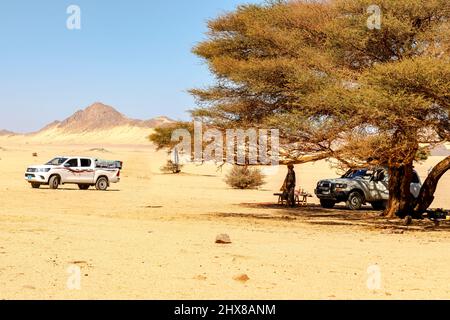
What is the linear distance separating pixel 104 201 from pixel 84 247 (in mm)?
16520

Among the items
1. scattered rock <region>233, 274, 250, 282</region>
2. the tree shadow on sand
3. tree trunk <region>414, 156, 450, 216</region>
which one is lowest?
scattered rock <region>233, 274, 250, 282</region>

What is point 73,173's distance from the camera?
125ft

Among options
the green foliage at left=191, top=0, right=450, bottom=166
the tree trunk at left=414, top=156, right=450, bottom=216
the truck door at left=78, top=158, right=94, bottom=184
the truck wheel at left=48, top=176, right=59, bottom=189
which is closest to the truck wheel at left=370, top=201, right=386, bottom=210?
the tree trunk at left=414, top=156, right=450, bottom=216

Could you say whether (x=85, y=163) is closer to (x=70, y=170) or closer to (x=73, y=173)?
(x=73, y=173)

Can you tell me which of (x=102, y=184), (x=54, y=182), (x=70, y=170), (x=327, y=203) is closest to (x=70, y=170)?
(x=70, y=170)

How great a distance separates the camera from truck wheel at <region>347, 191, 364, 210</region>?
30000 millimetres

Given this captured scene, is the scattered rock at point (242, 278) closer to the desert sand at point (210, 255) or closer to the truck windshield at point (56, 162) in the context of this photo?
the desert sand at point (210, 255)

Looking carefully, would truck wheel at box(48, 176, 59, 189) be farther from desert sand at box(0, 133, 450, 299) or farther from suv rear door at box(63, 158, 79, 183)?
desert sand at box(0, 133, 450, 299)

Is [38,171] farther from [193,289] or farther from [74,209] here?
[193,289]

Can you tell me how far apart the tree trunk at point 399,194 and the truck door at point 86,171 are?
1909cm

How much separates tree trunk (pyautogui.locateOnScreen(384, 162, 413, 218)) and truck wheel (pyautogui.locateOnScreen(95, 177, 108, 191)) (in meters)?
18.9

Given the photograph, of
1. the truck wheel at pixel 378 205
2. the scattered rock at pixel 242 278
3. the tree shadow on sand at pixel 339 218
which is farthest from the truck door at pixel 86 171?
the scattered rock at pixel 242 278

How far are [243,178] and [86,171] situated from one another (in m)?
13.0
